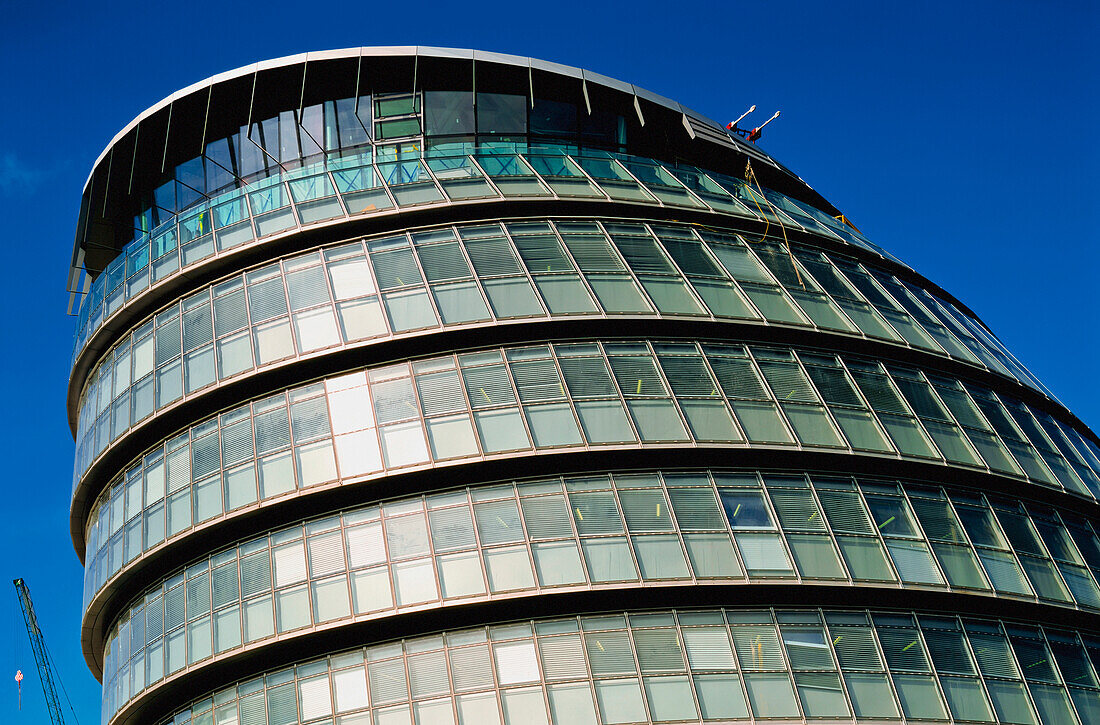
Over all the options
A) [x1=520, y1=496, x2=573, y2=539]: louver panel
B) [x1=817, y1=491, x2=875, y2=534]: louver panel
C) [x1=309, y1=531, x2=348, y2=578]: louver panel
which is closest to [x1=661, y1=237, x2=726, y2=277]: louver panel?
[x1=817, y1=491, x2=875, y2=534]: louver panel

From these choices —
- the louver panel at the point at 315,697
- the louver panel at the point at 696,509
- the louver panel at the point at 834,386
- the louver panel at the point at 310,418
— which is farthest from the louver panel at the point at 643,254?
the louver panel at the point at 315,697

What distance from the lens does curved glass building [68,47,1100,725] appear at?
89.4 ft

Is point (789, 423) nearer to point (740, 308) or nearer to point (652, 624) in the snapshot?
point (740, 308)

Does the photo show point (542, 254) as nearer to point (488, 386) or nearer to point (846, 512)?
point (488, 386)

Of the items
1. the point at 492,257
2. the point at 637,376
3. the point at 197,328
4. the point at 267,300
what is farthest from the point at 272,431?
the point at 637,376

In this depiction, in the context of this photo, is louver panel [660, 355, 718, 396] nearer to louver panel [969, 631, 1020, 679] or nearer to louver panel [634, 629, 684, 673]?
louver panel [634, 629, 684, 673]

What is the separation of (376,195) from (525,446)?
9692 mm

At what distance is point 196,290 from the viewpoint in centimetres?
3406

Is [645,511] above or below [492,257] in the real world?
below

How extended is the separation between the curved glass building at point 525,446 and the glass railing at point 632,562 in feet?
0.30

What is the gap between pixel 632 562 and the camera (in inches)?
1083

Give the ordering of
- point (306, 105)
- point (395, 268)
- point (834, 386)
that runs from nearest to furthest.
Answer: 1. point (834, 386)
2. point (395, 268)
3. point (306, 105)

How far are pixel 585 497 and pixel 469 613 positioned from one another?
3923 millimetres

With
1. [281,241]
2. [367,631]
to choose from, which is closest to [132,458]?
[281,241]
